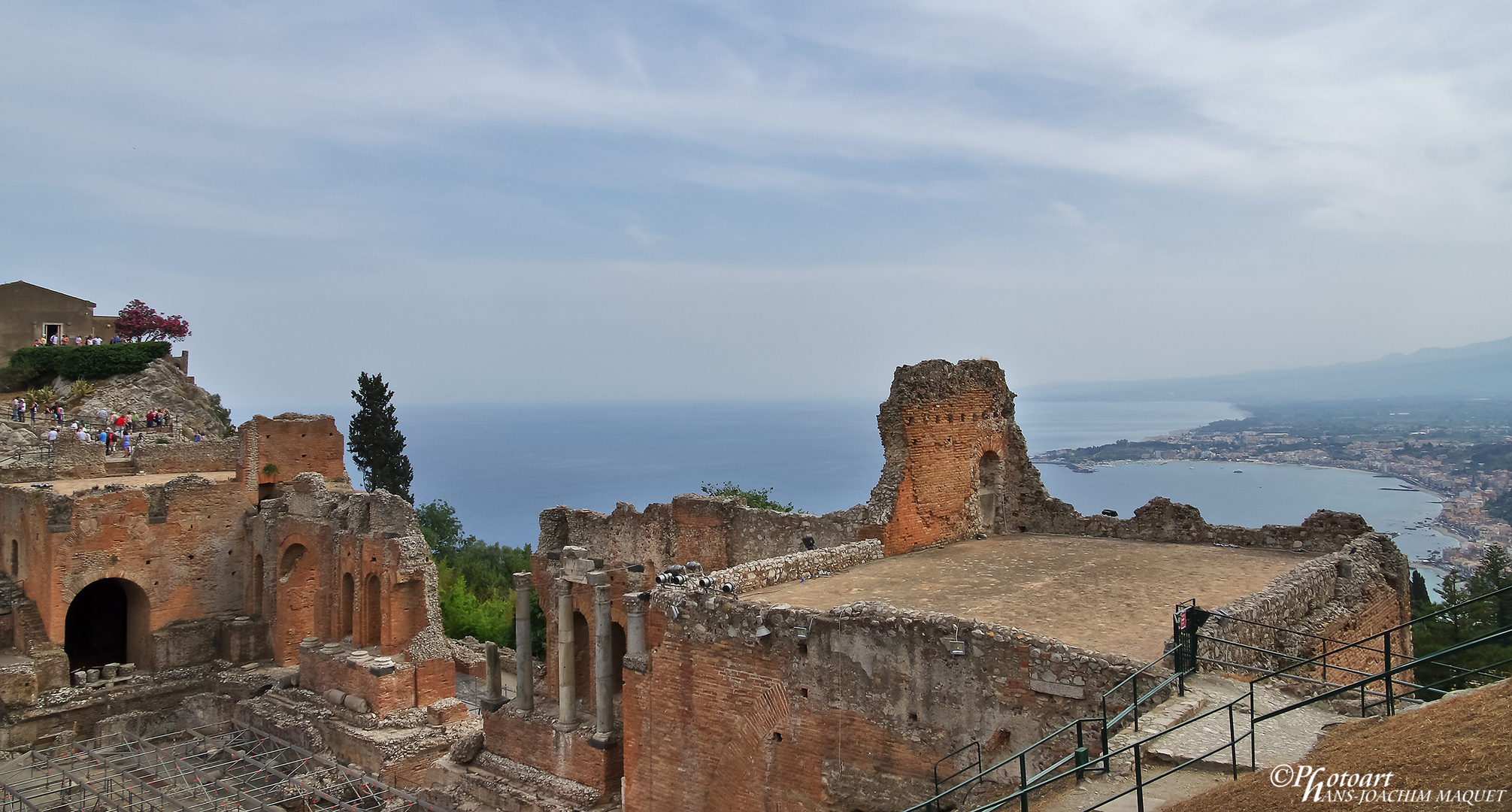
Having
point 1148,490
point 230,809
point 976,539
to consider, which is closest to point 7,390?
point 230,809

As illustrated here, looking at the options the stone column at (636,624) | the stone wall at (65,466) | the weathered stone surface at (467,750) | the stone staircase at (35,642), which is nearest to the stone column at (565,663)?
the weathered stone surface at (467,750)

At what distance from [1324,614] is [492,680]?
49.1 ft

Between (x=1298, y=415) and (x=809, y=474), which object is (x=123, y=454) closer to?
(x=1298, y=415)

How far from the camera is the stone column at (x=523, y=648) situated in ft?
60.5

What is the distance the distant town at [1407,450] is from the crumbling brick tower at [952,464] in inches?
869

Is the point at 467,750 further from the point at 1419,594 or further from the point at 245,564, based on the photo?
the point at 1419,594

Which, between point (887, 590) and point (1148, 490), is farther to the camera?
point (1148, 490)

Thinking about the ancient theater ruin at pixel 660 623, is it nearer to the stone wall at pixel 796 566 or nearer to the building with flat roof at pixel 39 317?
the stone wall at pixel 796 566

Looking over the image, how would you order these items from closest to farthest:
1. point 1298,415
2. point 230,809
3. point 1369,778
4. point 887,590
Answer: point 1369,778 < point 887,590 < point 230,809 < point 1298,415

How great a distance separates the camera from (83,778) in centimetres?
2178

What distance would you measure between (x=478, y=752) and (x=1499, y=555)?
30422 mm

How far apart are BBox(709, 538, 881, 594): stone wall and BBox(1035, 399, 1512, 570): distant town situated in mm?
26522

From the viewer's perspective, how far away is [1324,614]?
496 inches

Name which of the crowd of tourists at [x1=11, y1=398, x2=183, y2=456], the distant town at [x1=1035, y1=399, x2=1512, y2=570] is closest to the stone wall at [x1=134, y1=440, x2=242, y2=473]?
the crowd of tourists at [x1=11, y1=398, x2=183, y2=456]
